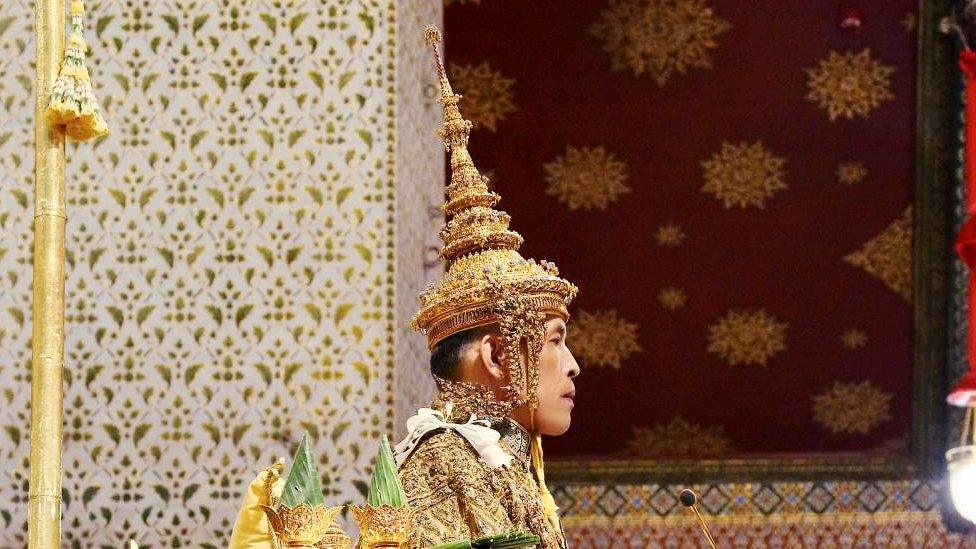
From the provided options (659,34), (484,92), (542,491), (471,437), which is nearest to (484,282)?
(471,437)

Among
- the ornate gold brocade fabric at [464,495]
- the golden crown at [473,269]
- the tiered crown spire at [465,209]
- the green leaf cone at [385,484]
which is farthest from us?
the tiered crown spire at [465,209]

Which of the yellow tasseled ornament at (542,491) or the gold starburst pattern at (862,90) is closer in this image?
the yellow tasseled ornament at (542,491)

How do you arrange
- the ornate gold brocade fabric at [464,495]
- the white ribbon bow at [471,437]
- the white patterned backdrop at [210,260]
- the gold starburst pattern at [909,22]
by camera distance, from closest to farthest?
1. the ornate gold brocade fabric at [464,495]
2. the white ribbon bow at [471,437]
3. the white patterned backdrop at [210,260]
4. the gold starburst pattern at [909,22]

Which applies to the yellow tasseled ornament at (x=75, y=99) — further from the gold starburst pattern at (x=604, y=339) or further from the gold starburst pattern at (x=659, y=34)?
the gold starburst pattern at (x=604, y=339)

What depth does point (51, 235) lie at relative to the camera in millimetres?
3930

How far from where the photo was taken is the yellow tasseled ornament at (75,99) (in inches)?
155

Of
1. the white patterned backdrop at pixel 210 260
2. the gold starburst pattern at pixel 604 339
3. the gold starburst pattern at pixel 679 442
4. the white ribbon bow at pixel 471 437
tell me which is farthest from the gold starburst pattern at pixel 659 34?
the white ribbon bow at pixel 471 437

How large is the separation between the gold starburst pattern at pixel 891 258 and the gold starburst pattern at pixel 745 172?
1.45 feet

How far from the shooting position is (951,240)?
833 cm

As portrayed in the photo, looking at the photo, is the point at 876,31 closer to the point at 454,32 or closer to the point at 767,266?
the point at 767,266

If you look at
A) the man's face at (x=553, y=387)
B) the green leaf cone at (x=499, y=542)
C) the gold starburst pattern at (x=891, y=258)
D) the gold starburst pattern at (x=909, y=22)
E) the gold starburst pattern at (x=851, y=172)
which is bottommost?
the green leaf cone at (x=499, y=542)

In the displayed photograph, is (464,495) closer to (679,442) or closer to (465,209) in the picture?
(465,209)

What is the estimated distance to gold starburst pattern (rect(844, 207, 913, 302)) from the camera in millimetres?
8414

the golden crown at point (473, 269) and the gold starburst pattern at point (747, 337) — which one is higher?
the gold starburst pattern at point (747, 337)
